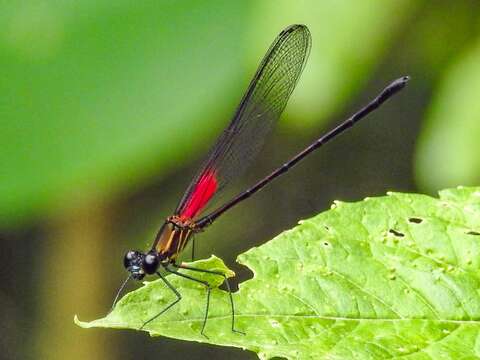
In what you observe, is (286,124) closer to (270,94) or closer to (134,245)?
(270,94)

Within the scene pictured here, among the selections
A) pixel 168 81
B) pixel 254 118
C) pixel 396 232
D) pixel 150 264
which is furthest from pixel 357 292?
pixel 254 118

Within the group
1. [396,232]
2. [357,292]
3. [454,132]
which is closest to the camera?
[357,292]

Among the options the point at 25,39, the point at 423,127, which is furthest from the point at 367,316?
the point at 423,127

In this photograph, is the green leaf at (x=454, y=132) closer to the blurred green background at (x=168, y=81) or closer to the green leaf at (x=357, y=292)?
the blurred green background at (x=168, y=81)

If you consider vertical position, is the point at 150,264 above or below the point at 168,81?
below

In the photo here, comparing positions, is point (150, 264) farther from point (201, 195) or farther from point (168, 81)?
point (168, 81)
